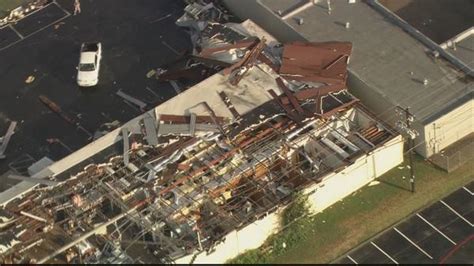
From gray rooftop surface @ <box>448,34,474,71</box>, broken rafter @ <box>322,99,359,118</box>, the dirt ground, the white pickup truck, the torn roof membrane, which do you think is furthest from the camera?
the dirt ground

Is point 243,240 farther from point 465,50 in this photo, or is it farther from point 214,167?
point 465,50

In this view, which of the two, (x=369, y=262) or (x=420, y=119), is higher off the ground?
(x=420, y=119)

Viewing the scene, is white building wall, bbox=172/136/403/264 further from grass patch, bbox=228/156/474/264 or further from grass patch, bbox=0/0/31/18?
grass patch, bbox=0/0/31/18

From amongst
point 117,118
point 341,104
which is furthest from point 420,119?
point 117,118

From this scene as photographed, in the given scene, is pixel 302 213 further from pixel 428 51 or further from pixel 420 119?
pixel 428 51

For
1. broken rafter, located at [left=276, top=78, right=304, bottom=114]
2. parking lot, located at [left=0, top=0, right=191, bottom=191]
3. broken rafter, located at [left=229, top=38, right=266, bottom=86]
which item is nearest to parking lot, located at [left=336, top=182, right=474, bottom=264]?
broken rafter, located at [left=276, top=78, right=304, bottom=114]

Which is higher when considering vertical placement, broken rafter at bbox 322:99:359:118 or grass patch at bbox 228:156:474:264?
broken rafter at bbox 322:99:359:118
